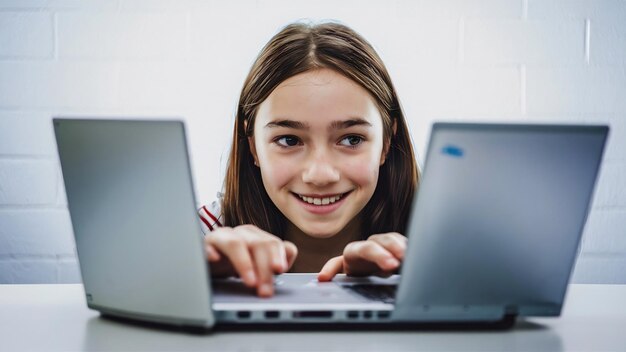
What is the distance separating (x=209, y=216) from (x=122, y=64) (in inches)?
18.9

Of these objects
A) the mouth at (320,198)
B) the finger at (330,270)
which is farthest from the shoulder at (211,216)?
the finger at (330,270)

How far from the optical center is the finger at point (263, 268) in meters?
0.54

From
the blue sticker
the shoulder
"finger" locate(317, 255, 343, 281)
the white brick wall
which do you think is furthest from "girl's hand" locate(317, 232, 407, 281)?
the white brick wall

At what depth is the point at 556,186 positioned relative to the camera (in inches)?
18.1

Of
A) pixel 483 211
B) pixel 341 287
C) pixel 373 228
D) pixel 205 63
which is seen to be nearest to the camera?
pixel 483 211

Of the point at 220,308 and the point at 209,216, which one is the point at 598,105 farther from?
the point at 220,308

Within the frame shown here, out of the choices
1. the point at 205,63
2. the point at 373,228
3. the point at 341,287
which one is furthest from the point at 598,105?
the point at 341,287

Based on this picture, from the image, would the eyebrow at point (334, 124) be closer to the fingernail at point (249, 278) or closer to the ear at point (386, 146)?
the ear at point (386, 146)

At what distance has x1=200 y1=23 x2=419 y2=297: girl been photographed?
1.12 metres

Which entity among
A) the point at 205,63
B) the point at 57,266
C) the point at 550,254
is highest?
the point at 205,63

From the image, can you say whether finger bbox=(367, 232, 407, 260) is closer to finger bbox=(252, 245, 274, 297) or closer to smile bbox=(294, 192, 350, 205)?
finger bbox=(252, 245, 274, 297)

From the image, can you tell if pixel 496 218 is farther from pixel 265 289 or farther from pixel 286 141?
pixel 286 141

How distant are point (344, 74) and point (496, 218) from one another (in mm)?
769

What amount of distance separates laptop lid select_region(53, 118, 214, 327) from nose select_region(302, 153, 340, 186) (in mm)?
628
